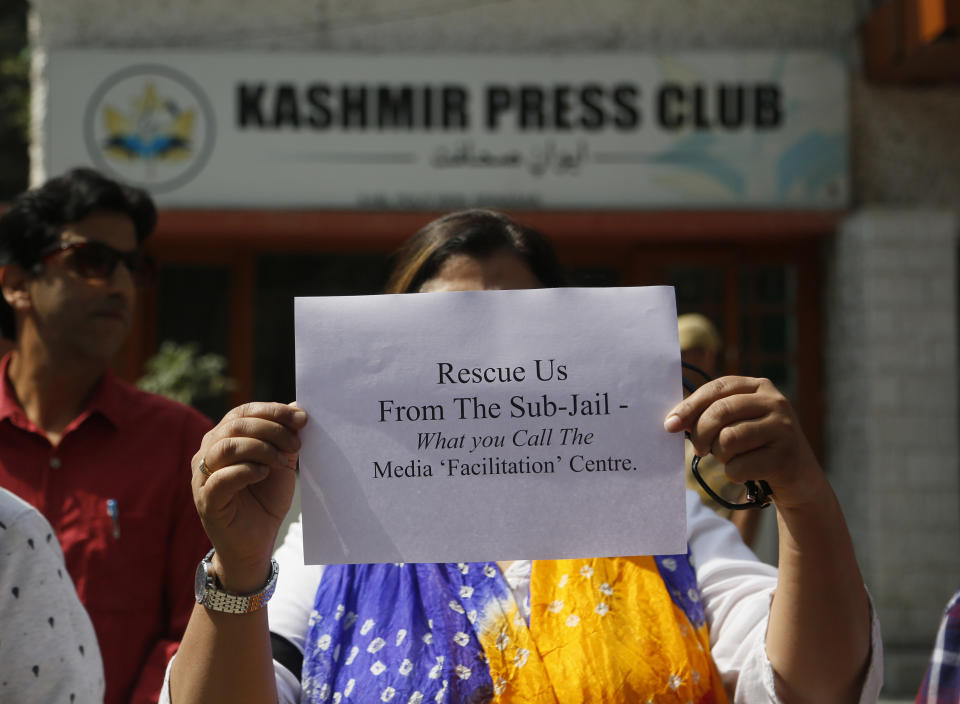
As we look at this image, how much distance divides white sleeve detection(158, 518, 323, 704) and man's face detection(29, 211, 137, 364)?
984mm

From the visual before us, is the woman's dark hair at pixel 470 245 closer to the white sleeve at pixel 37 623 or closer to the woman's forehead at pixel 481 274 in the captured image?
the woman's forehead at pixel 481 274

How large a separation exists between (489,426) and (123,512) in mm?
1102

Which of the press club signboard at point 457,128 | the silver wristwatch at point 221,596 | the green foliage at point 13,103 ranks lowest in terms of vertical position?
the silver wristwatch at point 221,596

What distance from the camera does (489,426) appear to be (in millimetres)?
1318

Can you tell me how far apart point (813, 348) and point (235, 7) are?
4549mm

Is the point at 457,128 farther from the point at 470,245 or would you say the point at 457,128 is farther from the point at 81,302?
the point at 470,245

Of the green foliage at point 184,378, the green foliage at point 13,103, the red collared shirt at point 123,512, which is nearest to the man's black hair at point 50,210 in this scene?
the red collared shirt at point 123,512

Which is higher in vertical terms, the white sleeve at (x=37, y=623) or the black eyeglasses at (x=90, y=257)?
the black eyeglasses at (x=90, y=257)

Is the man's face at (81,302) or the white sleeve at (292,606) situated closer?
the white sleeve at (292,606)

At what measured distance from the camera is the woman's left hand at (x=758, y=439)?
119cm

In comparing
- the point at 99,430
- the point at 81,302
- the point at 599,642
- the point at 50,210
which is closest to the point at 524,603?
the point at 599,642

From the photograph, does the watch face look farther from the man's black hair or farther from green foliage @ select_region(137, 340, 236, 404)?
green foliage @ select_region(137, 340, 236, 404)

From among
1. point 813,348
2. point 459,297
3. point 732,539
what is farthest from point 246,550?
point 813,348

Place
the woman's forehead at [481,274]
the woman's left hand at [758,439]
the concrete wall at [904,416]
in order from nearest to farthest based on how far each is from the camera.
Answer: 1. the woman's left hand at [758,439]
2. the woman's forehead at [481,274]
3. the concrete wall at [904,416]
